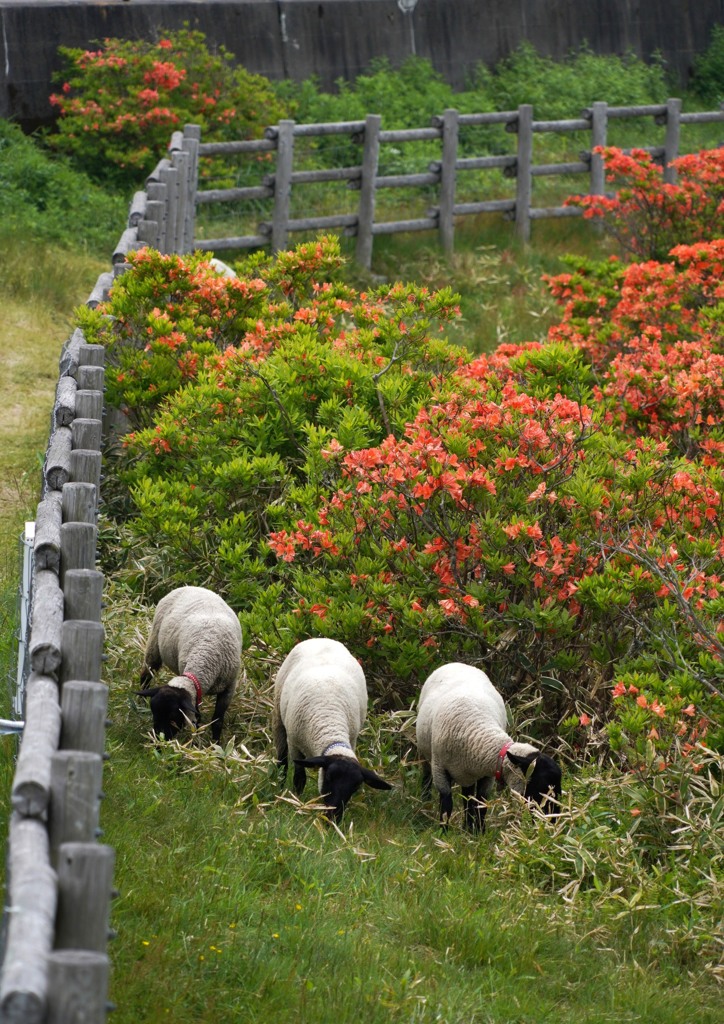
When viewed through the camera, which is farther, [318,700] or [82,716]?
[318,700]

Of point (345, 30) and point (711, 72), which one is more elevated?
point (345, 30)

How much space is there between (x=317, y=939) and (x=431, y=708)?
74.9 inches

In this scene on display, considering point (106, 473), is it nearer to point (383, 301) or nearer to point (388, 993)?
point (383, 301)

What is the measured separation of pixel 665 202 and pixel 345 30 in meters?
8.79

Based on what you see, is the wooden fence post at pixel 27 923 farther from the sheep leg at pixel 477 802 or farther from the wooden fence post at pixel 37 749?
the sheep leg at pixel 477 802

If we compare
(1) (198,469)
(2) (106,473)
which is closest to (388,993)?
(1) (198,469)

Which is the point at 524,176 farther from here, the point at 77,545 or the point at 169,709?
the point at 77,545

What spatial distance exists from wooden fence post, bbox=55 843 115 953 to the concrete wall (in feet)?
53.2

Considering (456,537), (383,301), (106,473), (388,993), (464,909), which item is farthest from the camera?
(383,301)

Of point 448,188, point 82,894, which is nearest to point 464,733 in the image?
point 82,894

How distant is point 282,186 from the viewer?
16609 millimetres

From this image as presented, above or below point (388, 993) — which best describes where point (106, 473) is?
above

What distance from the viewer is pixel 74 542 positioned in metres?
5.87

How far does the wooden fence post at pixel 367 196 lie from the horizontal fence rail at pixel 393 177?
1cm
